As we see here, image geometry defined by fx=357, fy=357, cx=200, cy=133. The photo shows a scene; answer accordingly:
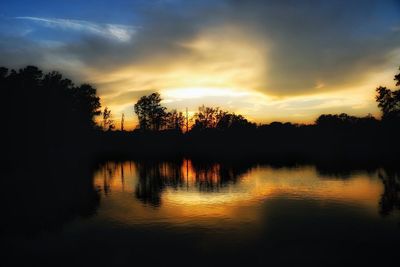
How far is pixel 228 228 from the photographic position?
22359 millimetres

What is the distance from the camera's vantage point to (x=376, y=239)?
20016mm

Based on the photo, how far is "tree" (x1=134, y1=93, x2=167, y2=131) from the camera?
167 m

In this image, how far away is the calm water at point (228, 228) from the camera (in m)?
17.7

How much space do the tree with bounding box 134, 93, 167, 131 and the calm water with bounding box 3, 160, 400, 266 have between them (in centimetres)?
13087

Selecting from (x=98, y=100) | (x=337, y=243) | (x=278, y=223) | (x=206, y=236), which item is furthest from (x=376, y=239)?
(x=98, y=100)

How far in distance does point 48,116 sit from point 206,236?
63.6 metres

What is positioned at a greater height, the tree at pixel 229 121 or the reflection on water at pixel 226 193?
the tree at pixel 229 121

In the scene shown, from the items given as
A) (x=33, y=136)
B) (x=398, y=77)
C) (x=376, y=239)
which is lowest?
(x=376, y=239)

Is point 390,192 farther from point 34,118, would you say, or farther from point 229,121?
point 229,121

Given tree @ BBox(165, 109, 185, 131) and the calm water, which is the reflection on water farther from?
tree @ BBox(165, 109, 185, 131)

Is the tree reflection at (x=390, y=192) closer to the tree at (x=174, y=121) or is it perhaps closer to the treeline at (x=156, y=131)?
the treeline at (x=156, y=131)

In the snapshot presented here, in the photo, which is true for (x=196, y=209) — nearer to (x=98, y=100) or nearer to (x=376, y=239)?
(x=376, y=239)

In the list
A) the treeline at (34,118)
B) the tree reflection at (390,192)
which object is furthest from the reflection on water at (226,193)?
the treeline at (34,118)

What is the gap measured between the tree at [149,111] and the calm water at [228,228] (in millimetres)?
130874
